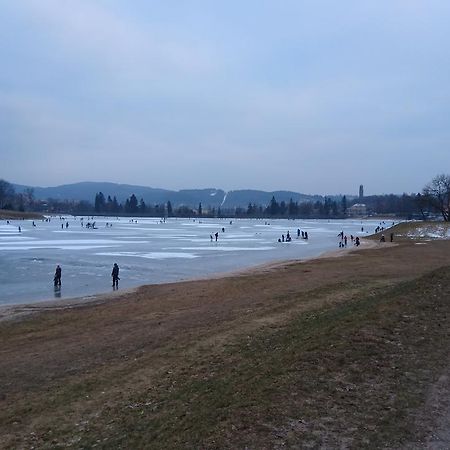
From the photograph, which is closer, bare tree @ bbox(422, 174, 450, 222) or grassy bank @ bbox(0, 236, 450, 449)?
grassy bank @ bbox(0, 236, 450, 449)

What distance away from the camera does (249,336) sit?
37.7 feet

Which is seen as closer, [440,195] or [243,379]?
[243,379]

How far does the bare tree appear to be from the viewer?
292ft

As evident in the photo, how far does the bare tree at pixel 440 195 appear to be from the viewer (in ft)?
292

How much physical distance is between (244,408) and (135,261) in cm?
3244

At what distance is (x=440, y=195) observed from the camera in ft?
309

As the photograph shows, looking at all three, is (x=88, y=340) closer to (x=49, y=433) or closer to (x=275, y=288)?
(x=49, y=433)

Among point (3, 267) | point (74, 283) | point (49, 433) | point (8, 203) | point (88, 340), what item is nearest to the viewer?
point (49, 433)

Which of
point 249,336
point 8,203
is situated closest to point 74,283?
point 249,336

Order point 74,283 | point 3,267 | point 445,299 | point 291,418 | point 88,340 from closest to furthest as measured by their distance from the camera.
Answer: point 291,418 → point 445,299 → point 88,340 → point 74,283 → point 3,267

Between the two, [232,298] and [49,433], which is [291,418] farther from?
[232,298]

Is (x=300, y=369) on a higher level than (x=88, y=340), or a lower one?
higher

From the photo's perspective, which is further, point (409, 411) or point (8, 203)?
point (8, 203)

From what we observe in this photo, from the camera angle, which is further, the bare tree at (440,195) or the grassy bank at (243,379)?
the bare tree at (440,195)
